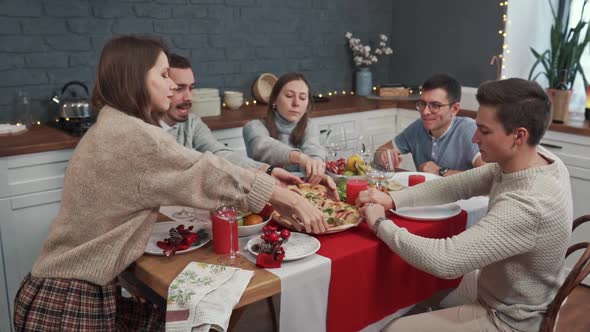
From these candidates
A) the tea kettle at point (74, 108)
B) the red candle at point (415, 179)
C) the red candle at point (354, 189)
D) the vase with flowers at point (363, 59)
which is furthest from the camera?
the vase with flowers at point (363, 59)

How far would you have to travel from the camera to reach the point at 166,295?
147cm

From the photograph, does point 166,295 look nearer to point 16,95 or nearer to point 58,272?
point 58,272

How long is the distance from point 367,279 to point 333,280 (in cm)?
14

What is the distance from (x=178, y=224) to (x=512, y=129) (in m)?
1.10

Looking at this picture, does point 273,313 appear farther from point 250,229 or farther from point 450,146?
point 450,146

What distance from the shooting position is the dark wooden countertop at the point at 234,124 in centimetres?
272

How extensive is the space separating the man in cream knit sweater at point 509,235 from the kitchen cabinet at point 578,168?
1713mm

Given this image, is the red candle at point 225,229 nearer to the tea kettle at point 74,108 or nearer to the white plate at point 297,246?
the white plate at point 297,246

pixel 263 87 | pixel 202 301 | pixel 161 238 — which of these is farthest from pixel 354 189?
pixel 263 87

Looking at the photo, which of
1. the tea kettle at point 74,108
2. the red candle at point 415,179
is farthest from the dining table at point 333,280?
the tea kettle at point 74,108

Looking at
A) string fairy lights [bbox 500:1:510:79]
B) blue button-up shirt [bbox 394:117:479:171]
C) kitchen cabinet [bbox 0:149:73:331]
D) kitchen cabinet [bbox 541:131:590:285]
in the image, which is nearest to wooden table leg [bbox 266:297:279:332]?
blue button-up shirt [bbox 394:117:479:171]

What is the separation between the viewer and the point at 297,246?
5.41ft

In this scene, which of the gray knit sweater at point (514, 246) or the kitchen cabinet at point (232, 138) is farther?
the kitchen cabinet at point (232, 138)

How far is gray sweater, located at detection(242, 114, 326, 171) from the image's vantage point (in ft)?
8.80
